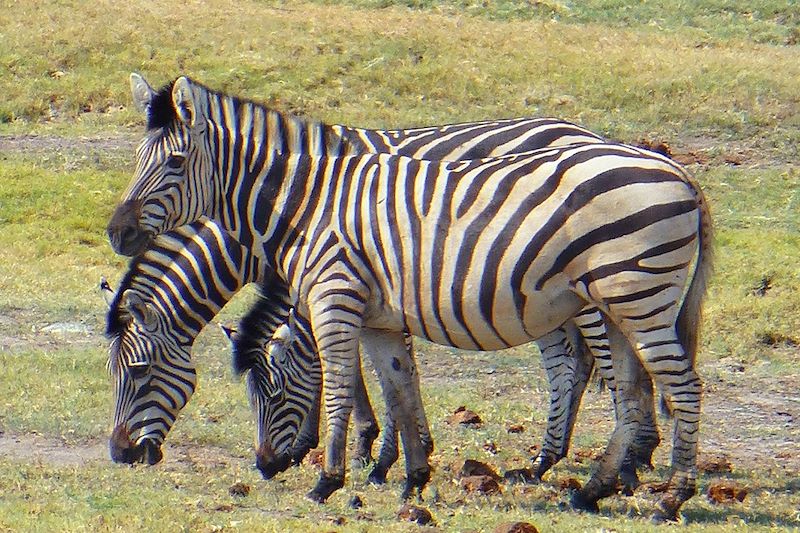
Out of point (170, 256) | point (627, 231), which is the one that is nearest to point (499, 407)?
point (170, 256)

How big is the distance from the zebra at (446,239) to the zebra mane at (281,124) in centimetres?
2

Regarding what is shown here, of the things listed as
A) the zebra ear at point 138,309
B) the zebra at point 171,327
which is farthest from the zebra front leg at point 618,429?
the zebra ear at point 138,309

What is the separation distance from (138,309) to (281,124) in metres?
1.59

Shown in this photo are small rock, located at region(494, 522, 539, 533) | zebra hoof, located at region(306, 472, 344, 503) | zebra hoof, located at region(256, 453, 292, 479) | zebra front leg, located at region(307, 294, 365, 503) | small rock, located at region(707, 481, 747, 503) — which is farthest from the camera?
zebra hoof, located at region(256, 453, 292, 479)

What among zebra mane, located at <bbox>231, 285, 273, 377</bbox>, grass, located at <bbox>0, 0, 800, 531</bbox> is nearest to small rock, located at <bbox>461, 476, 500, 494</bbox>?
grass, located at <bbox>0, 0, 800, 531</bbox>

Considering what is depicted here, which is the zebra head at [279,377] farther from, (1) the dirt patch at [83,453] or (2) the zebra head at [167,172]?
(2) the zebra head at [167,172]

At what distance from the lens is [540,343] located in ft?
29.9

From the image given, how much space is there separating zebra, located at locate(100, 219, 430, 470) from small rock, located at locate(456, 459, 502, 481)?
340 millimetres

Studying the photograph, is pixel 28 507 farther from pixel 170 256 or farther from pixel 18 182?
pixel 18 182

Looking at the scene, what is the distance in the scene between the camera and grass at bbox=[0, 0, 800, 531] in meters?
7.33

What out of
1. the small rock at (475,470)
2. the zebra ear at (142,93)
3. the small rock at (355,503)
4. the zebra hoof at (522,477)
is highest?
the zebra ear at (142,93)

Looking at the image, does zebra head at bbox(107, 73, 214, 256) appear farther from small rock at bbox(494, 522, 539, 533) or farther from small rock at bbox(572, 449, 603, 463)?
small rock at bbox(572, 449, 603, 463)

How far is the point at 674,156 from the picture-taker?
19000mm

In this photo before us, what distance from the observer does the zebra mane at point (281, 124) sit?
7.58 m
